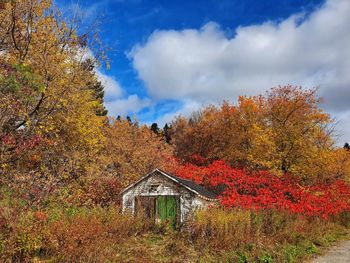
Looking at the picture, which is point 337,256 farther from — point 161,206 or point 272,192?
point 161,206

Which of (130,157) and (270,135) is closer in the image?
(270,135)

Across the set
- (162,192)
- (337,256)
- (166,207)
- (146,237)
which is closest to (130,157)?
(162,192)

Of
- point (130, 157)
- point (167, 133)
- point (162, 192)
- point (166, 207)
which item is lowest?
point (166, 207)

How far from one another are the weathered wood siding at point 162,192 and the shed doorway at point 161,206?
0.25 metres

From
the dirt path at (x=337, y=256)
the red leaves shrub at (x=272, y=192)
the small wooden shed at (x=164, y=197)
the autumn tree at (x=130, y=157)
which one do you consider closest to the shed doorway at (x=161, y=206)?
the small wooden shed at (x=164, y=197)

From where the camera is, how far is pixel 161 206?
68.8 ft

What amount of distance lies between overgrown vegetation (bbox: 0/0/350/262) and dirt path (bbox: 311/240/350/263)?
23.4 inches

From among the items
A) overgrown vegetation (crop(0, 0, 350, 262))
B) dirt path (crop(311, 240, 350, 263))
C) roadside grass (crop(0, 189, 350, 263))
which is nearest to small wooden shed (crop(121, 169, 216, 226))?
overgrown vegetation (crop(0, 0, 350, 262))

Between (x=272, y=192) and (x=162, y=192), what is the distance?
6800mm

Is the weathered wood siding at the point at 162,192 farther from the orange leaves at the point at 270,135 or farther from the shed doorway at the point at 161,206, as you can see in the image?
the orange leaves at the point at 270,135

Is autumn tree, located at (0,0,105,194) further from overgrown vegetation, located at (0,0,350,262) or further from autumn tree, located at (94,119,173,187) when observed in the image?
autumn tree, located at (94,119,173,187)

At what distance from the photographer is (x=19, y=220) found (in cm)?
966

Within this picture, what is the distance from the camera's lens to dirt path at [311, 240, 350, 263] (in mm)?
12395

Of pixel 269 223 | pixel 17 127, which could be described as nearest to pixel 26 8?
pixel 17 127
